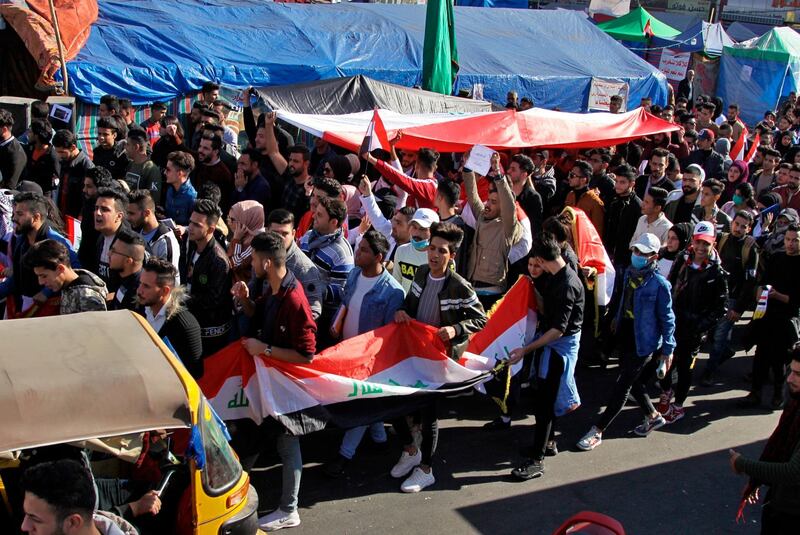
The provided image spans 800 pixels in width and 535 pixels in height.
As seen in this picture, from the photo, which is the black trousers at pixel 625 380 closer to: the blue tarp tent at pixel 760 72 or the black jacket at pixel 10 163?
the black jacket at pixel 10 163

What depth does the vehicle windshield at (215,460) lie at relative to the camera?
4.35 meters

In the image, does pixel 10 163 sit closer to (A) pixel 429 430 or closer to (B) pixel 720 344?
(A) pixel 429 430

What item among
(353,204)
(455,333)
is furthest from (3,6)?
(455,333)

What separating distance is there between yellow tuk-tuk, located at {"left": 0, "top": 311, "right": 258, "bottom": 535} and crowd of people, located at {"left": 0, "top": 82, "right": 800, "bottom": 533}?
292 mm

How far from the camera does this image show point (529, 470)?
6.67 m

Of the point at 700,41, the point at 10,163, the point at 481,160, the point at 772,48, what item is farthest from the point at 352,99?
the point at 772,48

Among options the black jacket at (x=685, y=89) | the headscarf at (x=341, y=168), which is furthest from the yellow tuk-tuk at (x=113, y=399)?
the black jacket at (x=685, y=89)

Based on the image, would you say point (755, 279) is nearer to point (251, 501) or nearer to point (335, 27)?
point (251, 501)

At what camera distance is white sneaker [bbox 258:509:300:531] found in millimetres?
5715

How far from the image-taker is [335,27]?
18438 mm

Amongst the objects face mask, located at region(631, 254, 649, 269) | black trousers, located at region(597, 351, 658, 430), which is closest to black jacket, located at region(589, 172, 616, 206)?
face mask, located at region(631, 254, 649, 269)

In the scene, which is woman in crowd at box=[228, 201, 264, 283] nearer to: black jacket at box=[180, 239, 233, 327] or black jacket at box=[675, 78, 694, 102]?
A: black jacket at box=[180, 239, 233, 327]

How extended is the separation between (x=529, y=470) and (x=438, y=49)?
384 inches

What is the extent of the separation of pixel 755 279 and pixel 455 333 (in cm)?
422
